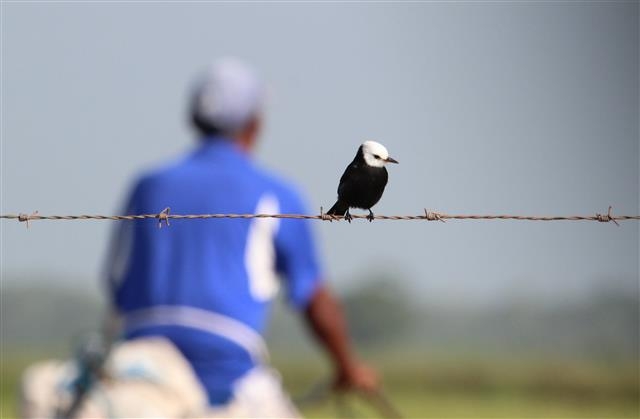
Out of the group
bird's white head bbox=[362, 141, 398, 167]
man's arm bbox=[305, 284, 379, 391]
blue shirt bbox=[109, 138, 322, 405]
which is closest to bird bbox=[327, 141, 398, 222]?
bird's white head bbox=[362, 141, 398, 167]

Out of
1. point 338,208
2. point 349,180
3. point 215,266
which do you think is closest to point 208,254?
point 215,266

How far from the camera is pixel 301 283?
21.2 ft

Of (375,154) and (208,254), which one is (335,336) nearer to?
(208,254)

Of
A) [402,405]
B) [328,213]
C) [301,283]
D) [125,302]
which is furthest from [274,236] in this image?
[402,405]

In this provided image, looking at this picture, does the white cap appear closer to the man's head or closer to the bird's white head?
the man's head

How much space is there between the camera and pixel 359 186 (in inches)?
125

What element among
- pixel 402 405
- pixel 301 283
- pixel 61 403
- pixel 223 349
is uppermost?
pixel 402 405

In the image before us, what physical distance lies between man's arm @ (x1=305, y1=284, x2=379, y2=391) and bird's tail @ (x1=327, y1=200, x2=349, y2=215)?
136 inches

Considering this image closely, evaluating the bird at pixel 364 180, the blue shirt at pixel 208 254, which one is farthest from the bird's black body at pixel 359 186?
the blue shirt at pixel 208 254

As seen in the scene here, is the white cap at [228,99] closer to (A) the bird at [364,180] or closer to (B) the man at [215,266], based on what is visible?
(B) the man at [215,266]

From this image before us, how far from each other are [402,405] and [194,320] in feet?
63.3

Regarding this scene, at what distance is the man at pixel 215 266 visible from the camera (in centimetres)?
592

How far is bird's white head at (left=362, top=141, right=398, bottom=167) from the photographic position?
10.0 feet

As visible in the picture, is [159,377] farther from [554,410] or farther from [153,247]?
[554,410]
